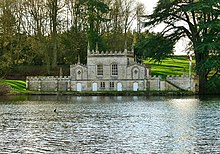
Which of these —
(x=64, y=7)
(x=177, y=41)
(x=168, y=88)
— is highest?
(x=64, y=7)

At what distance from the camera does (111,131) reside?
28938mm

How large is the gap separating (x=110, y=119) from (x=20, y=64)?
5344cm

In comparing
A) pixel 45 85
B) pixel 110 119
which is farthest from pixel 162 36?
pixel 110 119

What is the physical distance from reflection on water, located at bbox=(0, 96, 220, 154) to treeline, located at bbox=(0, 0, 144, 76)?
37736 mm

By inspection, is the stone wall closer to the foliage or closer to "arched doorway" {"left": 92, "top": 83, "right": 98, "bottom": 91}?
"arched doorway" {"left": 92, "top": 83, "right": 98, "bottom": 91}

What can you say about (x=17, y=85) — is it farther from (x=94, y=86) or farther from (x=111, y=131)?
(x=111, y=131)

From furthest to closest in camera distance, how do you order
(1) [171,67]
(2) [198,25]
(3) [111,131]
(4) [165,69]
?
(1) [171,67]
(4) [165,69]
(2) [198,25]
(3) [111,131]

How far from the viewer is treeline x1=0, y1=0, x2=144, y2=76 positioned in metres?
79.7

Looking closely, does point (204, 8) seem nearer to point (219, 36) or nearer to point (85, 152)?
point (219, 36)

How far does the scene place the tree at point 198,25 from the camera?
66.0 metres

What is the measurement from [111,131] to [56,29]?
54807 mm

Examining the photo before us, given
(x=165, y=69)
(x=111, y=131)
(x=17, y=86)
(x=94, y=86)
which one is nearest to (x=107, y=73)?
(x=94, y=86)

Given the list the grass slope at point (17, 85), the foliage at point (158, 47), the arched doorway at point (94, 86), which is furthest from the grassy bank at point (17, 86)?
the foliage at point (158, 47)

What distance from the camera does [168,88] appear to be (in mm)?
71125
